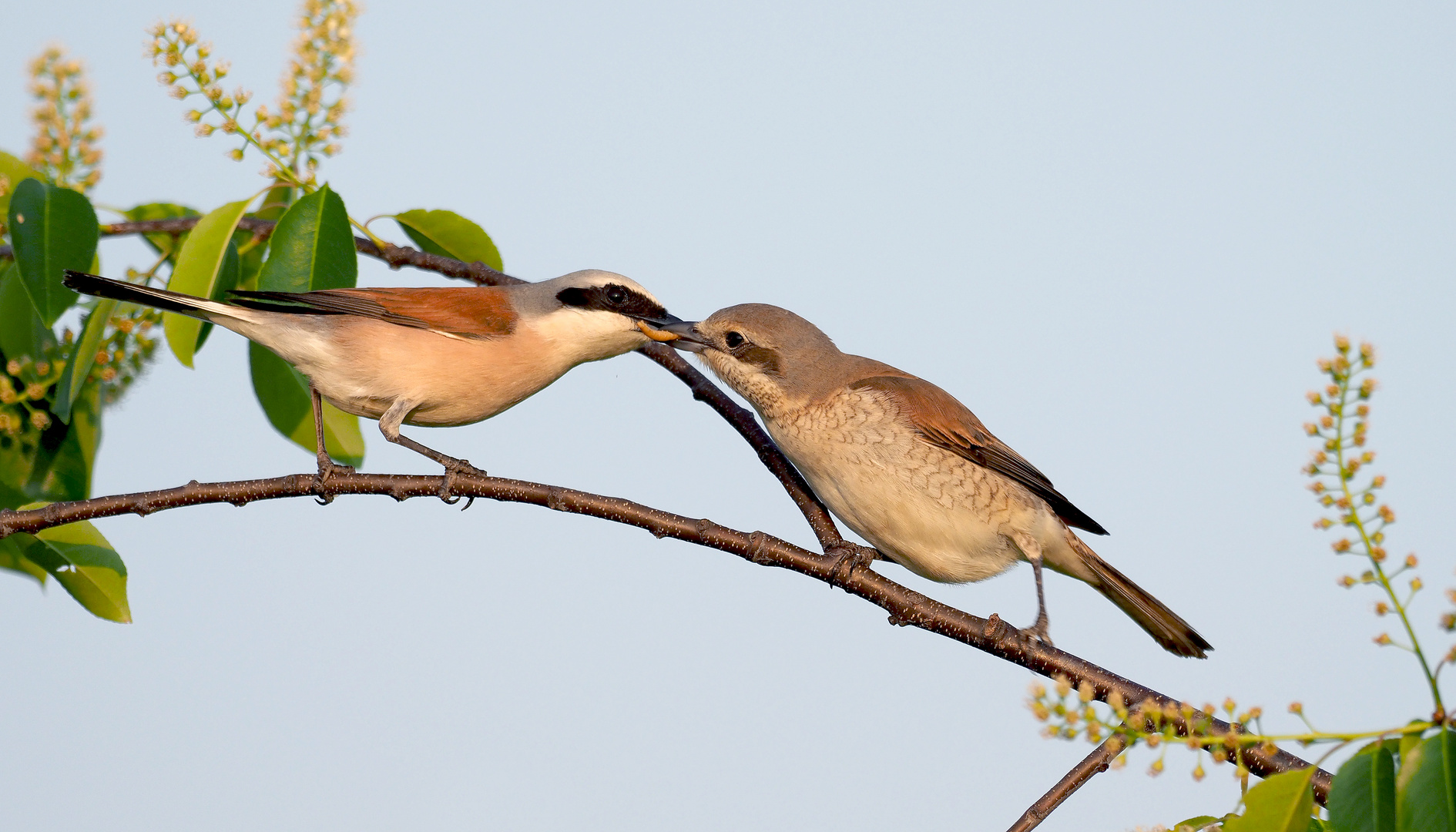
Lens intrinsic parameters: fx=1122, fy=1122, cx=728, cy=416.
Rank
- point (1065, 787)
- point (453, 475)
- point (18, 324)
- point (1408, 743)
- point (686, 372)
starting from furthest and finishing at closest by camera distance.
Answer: point (686, 372) < point (18, 324) < point (453, 475) < point (1065, 787) < point (1408, 743)

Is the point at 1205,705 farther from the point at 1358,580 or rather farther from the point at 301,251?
the point at 301,251

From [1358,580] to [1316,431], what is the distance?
12.2 inches

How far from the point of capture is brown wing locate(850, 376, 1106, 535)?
15.7ft

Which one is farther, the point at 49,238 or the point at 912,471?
the point at 912,471

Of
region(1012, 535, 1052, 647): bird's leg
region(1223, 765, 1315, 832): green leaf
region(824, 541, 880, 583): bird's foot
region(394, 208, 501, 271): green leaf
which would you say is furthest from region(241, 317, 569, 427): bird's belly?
region(1223, 765, 1315, 832): green leaf

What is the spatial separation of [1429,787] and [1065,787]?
1.09m

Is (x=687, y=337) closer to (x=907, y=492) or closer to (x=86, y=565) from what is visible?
(x=907, y=492)

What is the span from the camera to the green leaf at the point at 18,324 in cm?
429

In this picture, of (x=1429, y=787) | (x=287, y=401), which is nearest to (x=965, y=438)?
(x=1429, y=787)

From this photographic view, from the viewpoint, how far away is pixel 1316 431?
7.61 ft

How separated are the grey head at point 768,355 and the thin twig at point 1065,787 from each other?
7.07ft

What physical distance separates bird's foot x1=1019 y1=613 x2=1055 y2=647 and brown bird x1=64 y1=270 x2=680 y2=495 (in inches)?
84.7

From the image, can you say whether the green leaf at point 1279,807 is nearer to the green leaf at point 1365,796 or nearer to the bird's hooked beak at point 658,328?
the green leaf at point 1365,796

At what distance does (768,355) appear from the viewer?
5098 millimetres
